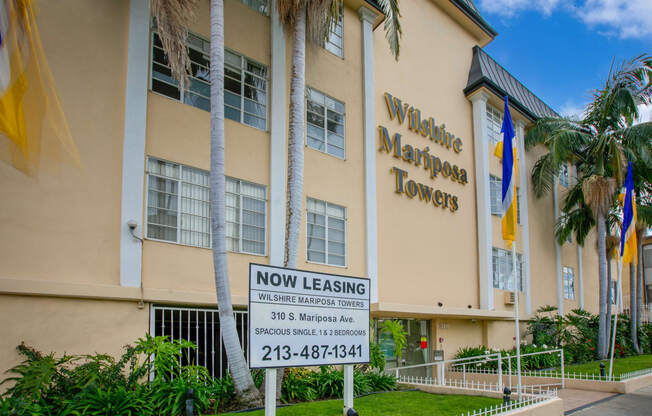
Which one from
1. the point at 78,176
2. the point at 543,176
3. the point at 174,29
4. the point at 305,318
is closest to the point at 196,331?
the point at 78,176

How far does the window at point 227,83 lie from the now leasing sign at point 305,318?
623cm

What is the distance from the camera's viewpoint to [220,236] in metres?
10.1

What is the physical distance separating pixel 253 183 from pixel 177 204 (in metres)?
2.13

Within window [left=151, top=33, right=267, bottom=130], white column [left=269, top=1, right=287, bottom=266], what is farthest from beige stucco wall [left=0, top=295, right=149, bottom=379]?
window [left=151, top=33, right=267, bottom=130]

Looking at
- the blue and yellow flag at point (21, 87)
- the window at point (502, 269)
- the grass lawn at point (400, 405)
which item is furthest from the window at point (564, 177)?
the blue and yellow flag at point (21, 87)

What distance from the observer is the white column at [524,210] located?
899 inches

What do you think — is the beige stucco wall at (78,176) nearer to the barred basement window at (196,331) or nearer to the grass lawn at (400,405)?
the barred basement window at (196,331)

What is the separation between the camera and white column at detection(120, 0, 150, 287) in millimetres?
10539

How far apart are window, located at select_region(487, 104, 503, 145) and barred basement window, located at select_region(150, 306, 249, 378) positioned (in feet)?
49.5

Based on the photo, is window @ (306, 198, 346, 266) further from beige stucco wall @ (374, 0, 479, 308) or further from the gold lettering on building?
the gold lettering on building

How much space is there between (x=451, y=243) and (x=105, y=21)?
43.1ft

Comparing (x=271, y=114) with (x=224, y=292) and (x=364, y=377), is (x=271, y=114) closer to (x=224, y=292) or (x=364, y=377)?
(x=224, y=292)

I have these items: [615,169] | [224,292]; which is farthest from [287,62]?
Answer: [615,169]

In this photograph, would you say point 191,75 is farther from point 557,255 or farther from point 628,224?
point 557,255
